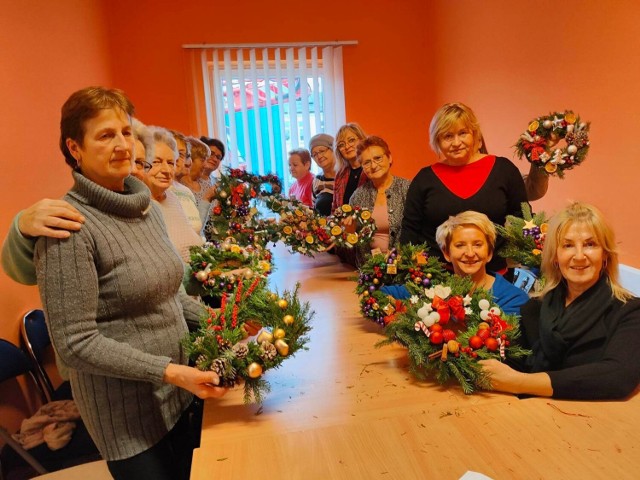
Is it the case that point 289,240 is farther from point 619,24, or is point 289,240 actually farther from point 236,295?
point 619,24

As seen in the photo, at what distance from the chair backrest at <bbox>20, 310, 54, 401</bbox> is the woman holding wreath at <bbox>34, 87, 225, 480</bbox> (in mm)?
1484

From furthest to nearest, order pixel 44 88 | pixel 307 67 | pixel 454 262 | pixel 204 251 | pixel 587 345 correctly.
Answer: pixel 307 67 → pixel 44 88 → pixel 204 251 → pixel 454 262 → pixel 587 345

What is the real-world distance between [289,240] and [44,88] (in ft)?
5.70

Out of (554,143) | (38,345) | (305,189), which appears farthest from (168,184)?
(305,189)

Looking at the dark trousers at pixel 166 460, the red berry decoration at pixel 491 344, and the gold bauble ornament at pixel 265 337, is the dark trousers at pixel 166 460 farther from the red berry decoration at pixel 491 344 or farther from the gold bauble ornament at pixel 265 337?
the red berry decoration at pixel 491 344

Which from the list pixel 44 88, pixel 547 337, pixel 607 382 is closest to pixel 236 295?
pixel 547 337

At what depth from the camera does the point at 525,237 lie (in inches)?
77.7

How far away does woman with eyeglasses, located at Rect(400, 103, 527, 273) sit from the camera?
2107 millimetres

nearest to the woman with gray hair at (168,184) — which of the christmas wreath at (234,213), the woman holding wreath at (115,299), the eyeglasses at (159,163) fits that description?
the eyeglasses at (159,163)

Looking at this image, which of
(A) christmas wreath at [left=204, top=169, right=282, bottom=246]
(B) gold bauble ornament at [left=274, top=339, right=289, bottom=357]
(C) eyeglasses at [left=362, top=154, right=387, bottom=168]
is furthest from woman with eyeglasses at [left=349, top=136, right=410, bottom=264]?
(B) gold bauble ornament at [left=274, top=339, right=289, bottom=357]

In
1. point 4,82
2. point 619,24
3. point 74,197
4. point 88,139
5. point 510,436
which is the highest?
point 619,24

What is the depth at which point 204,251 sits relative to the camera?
7.04 ft

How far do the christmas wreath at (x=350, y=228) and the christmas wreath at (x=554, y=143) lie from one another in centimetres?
84

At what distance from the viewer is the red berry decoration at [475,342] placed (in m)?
1.43
